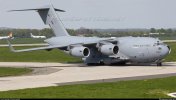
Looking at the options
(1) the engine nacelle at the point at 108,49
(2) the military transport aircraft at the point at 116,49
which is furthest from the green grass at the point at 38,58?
(1) the engine nacelle at the point at 108,49

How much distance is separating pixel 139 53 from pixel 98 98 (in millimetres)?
24542

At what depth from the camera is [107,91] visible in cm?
2323

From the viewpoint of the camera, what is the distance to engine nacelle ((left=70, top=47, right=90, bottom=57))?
147 feet

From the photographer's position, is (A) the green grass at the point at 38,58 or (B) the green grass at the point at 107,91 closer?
(B) the green grass at the point at 107,91

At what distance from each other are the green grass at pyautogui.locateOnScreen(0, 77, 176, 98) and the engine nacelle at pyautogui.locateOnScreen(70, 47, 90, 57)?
17455mm

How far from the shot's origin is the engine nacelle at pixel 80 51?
44844 millimetres

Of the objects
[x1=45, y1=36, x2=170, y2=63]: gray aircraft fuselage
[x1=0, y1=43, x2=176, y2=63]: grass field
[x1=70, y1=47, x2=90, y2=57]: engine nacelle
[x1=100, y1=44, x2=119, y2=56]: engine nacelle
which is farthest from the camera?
[x1=0, y1=43, x2=176, y2=63]: grass field

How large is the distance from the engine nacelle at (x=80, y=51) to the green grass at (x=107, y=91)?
17455 millimetres
